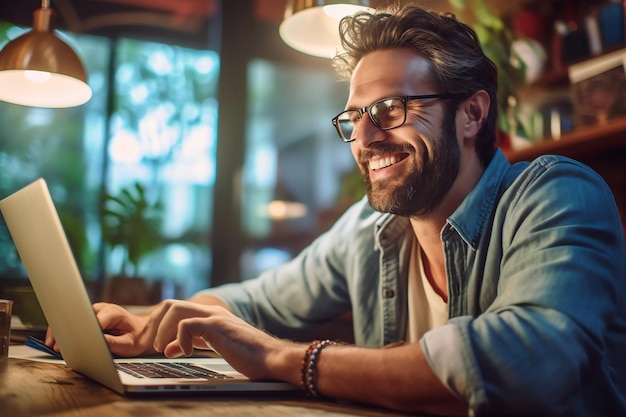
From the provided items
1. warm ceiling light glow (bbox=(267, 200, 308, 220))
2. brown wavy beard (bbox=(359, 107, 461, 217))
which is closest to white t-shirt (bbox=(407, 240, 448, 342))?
brown wavy beard (bbox=(359, 107, 461, 217))

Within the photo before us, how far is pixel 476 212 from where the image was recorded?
4.20 feet

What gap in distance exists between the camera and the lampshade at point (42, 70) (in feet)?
5.23

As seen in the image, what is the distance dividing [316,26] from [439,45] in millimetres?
449

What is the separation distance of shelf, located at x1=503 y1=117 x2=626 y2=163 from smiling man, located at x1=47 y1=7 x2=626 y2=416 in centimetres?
104

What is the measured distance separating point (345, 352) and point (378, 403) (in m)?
0.09

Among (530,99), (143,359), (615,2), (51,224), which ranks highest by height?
(615,2)

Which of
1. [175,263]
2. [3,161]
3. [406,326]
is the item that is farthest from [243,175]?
[406,326]

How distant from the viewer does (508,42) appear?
95.3 inches

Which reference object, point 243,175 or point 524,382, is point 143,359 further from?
point 243,175

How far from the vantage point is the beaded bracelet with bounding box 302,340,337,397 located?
0.89 m

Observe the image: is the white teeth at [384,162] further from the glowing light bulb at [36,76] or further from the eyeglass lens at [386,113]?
the glowing light bulb at [36,76]

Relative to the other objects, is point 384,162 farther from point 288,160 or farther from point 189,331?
point 288,160

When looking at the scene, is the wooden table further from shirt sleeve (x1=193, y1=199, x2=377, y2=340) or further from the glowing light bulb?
the glowing light bulb

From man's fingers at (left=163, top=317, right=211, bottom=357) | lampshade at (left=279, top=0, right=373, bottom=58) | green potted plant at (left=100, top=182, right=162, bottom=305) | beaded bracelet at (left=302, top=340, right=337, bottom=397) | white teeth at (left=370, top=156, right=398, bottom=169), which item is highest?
lampshade at (left=279, top=0, right=373, bottom=58)
